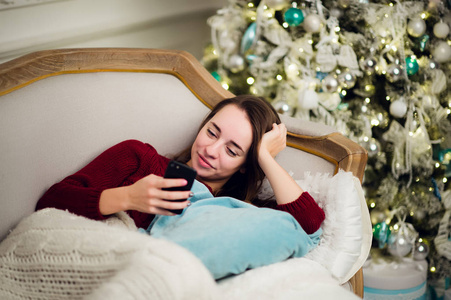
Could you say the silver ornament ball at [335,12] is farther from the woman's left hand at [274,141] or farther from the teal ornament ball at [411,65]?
the woman's left hand at [274,141]

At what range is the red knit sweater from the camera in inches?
41.8

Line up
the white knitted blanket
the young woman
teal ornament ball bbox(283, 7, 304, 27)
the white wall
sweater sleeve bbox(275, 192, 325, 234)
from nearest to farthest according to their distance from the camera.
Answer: the white knitted blanket, the young woman, sweater sleeve bbox(275, 192, 325, 234), the white wall, teal ornament ball bbox(283, 7, 304, 27)

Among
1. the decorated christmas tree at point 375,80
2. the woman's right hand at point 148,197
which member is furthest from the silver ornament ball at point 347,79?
the woman's right hand at point 148,197

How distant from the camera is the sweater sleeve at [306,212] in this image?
3.82ft

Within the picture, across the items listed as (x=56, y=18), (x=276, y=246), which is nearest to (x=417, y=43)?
(x=276, y=246)

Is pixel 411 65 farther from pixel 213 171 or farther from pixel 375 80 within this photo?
pixel 213 171

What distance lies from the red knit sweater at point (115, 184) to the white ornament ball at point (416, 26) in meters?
0.96

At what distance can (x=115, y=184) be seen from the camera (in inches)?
46.9

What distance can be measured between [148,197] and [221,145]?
39 cm

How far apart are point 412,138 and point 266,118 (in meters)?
0.78

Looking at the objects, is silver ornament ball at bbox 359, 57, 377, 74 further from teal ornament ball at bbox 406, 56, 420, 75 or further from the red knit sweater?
the red knit sweater

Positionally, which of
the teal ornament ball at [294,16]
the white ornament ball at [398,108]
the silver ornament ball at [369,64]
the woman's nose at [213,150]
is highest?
the teal ornament ball at [294,16]

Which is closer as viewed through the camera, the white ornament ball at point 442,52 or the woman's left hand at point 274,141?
the woman's left hand at point 274,141

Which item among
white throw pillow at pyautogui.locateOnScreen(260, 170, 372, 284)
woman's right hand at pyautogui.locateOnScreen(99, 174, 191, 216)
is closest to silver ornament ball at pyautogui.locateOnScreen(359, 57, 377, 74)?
white throw pillow at pyautogui.locateOnScreen(260, 170, 372, 284)
